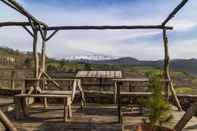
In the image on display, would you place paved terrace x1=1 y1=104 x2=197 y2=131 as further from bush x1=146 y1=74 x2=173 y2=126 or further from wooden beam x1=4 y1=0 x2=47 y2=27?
wooden beam x1=4 y1=0 x2=47 y2=27

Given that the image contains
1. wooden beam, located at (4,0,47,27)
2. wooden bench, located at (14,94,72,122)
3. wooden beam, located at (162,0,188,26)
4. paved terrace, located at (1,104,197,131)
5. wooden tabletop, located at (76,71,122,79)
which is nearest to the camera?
paved terrace, located at (1,104,197,131)

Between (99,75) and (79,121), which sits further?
(99,75)

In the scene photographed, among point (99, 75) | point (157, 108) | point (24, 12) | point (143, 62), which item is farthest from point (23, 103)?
point (143, 62)

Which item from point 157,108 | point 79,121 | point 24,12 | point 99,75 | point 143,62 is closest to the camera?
point 157,108

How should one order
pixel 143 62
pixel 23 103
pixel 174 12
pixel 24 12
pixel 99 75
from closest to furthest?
1. pixel 23 103
2. pixel 24 12
3. pixel 174 12
4. pixel 99 75
5. pixel 143 62

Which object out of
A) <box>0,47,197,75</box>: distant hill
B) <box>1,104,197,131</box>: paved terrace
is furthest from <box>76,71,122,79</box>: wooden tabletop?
<box>0,47,197,75</box>: distant hill

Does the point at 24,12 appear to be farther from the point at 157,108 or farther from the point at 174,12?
the point at 157,108

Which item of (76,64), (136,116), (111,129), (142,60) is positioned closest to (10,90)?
(136,116)

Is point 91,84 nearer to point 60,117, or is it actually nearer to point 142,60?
point 60,117

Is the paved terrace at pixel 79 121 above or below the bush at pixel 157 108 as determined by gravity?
below

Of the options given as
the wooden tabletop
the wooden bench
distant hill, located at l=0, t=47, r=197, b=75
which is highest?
distant hill, located at l=0, t=47, r=197, b=75

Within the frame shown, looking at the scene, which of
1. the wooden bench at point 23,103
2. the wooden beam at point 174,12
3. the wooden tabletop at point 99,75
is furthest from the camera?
the wooden tabletop at point 99,75

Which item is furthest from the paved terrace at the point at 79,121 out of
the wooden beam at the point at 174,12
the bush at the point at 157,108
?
the wooden beam at the point at 174,12

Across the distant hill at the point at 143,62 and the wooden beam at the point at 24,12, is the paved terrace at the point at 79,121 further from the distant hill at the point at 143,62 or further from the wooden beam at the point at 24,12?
the distant hill at the point at 143,62
